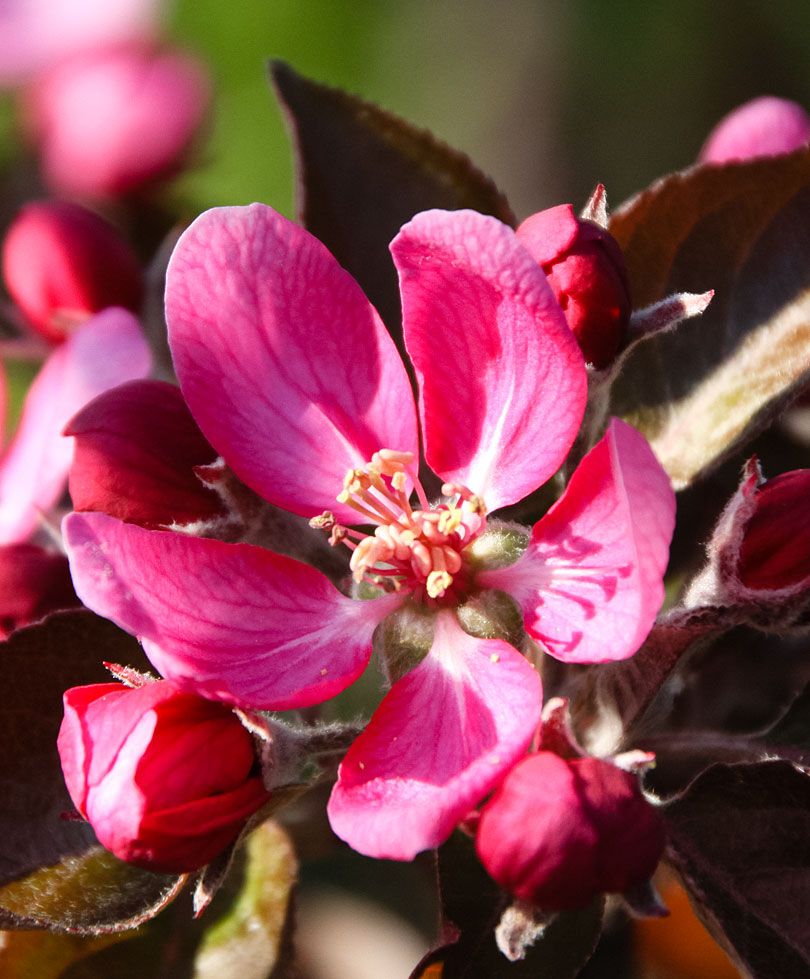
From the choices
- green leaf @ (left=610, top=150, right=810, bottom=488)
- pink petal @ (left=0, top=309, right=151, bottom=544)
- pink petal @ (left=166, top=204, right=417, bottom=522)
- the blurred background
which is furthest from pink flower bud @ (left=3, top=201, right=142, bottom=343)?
the blurred background

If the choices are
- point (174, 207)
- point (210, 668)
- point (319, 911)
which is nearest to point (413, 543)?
point (210, 668)

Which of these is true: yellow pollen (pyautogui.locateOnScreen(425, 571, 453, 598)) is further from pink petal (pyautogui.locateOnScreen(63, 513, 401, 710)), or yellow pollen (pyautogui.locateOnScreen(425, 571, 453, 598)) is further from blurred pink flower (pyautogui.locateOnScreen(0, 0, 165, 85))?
blurred pink flower (pyautogui.locateOnScreen(0, 0, 165, 85))

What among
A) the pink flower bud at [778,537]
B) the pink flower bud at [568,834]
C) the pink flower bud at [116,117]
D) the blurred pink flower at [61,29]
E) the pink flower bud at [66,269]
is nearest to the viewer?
the pink flower bud at [568,834]

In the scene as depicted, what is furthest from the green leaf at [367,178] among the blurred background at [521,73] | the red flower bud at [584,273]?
the blurred background at [521,73]

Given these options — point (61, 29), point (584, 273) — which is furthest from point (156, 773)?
point (61, 29)

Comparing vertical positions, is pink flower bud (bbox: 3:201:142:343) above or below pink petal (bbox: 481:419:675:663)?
below

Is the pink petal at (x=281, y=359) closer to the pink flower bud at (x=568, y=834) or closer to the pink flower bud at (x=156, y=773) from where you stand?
the pink flower bud at (x=156, y=773)

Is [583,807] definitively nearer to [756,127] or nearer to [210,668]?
[210,668]
